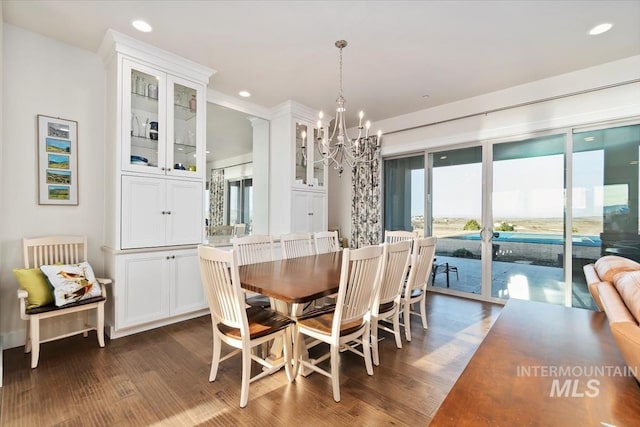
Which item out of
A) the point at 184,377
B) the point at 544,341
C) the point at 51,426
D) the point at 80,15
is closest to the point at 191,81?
the point at 80,15

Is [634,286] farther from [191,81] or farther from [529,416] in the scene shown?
[191,81]

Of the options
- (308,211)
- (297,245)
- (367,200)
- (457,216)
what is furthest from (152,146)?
(457,216)

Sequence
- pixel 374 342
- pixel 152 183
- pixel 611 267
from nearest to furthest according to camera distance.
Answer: pixel 611 267 < pixel 374 342 < pixel 152 183

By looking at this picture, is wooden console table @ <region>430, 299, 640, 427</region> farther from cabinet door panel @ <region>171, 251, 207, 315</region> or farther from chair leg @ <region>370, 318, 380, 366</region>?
cabinet door panel @ <region>171, 251, 207, 315</region>

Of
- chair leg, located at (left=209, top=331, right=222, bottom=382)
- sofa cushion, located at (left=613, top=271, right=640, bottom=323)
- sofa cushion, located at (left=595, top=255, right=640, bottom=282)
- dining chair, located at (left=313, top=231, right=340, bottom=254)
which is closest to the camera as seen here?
sofa cushion, located at (left=613, top=271, right=640, bottom=323)

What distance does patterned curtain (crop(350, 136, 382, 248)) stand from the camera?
5238mm

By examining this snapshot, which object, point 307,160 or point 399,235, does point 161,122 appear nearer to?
point 307,160

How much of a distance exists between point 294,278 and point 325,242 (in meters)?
1.47

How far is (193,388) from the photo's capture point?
2.12 m

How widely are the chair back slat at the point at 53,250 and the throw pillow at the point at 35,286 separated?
6.9 inches

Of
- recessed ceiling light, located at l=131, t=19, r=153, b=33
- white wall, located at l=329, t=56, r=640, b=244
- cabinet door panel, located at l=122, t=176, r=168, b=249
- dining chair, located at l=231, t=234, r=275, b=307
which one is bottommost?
dining chair, located at l=231, t=234, r=275, b=307

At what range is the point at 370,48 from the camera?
2.96m

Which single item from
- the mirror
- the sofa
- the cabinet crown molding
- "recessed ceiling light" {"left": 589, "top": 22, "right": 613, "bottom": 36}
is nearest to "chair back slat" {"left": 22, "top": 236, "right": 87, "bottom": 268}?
the mirror

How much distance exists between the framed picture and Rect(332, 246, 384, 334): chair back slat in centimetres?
290
